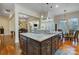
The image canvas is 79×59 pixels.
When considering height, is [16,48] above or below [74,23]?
below

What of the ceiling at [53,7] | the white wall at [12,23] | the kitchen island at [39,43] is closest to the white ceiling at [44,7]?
the ceiling at [53,7]

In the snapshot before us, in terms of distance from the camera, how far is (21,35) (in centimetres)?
190

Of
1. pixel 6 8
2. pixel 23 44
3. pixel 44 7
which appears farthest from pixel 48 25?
pixel 6 8

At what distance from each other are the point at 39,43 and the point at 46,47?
0.14 m

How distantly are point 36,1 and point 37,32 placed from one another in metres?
0.52

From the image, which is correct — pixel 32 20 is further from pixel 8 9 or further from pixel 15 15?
pixel 8 9

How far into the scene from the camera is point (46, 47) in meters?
1.90

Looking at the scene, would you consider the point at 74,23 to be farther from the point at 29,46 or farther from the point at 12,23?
the point at 12,23

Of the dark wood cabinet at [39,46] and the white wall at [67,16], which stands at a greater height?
the white wall at [67,16]

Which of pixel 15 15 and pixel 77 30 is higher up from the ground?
pixel 15 15

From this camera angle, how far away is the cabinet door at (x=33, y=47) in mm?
1882

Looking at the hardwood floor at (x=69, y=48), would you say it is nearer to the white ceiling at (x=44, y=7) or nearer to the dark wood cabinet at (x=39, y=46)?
the dark wood cabinet at (x=39, y=46)

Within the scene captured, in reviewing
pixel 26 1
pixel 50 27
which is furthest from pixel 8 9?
pixel 50 27

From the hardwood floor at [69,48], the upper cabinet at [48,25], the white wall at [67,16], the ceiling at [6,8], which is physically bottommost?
the hardwood floor at [69,48]
